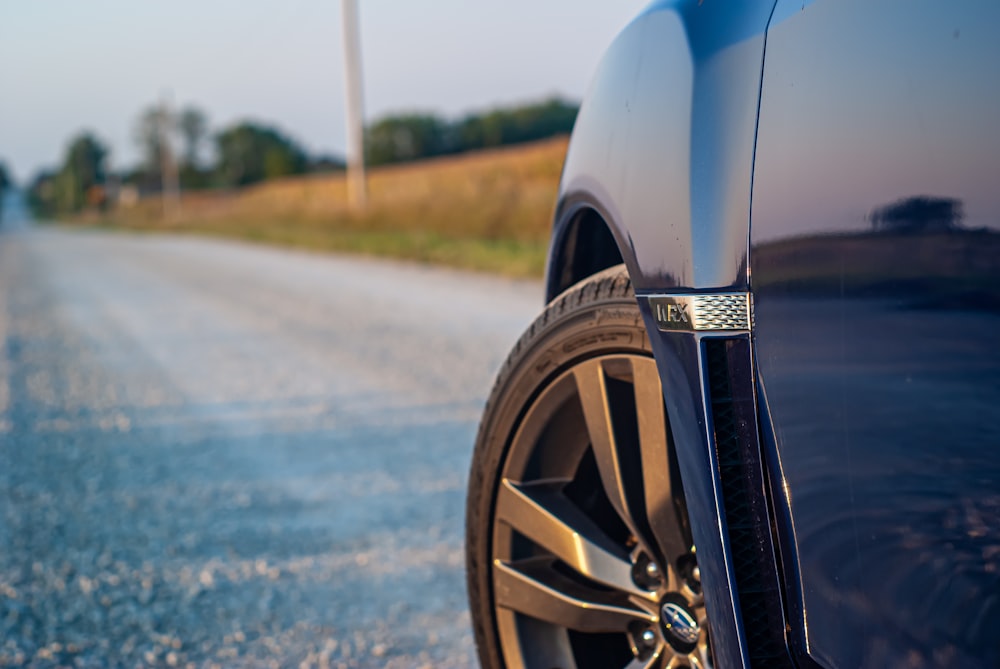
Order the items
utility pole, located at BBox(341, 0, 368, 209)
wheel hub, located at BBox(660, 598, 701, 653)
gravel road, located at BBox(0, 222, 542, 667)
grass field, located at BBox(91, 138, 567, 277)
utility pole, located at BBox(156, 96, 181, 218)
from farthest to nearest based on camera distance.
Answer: utility pole, located at BBox(156, 96, 181, 218) < utility pole, located at BBox(341, 0, 368, 209) < grass field, located at BBox(91, 138, 567, 277) < gravel road, located at BBox(0, 222, 542, 667) < wheel hub, located at BBox(660, 598, 701, 653)

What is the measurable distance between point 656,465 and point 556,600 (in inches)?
12.6

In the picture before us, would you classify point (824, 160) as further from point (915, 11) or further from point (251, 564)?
point (251, 564)

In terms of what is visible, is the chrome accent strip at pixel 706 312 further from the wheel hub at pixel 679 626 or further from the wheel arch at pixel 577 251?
the wheel arch at pixel 577 251

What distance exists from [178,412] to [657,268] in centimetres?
444

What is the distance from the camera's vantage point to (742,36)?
56.2 inches

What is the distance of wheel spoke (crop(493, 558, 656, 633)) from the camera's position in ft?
5.61

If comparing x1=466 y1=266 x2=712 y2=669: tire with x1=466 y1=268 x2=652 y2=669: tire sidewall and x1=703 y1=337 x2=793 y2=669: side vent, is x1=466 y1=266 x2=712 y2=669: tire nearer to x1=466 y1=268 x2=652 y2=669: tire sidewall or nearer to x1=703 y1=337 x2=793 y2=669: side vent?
x1=466 y1=268 x2=652 y2=669: tire sidewall

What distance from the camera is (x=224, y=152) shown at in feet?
383

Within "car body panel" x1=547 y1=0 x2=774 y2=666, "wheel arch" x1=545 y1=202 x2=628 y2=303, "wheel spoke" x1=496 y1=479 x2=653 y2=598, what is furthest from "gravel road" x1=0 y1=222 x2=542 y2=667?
"car body panel" x1=547 y1=0 x2=774 y2=666

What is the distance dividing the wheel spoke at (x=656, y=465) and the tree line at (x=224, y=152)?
173 ft

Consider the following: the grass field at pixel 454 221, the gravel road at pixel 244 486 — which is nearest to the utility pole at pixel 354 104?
the grass field at pixel 454 221

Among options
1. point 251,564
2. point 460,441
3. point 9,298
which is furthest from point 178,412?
point 9,298

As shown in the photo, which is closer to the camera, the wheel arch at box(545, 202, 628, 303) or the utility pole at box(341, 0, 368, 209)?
the wheel arch at box(545, 202, 628, 303)

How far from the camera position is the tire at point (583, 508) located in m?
1.61
